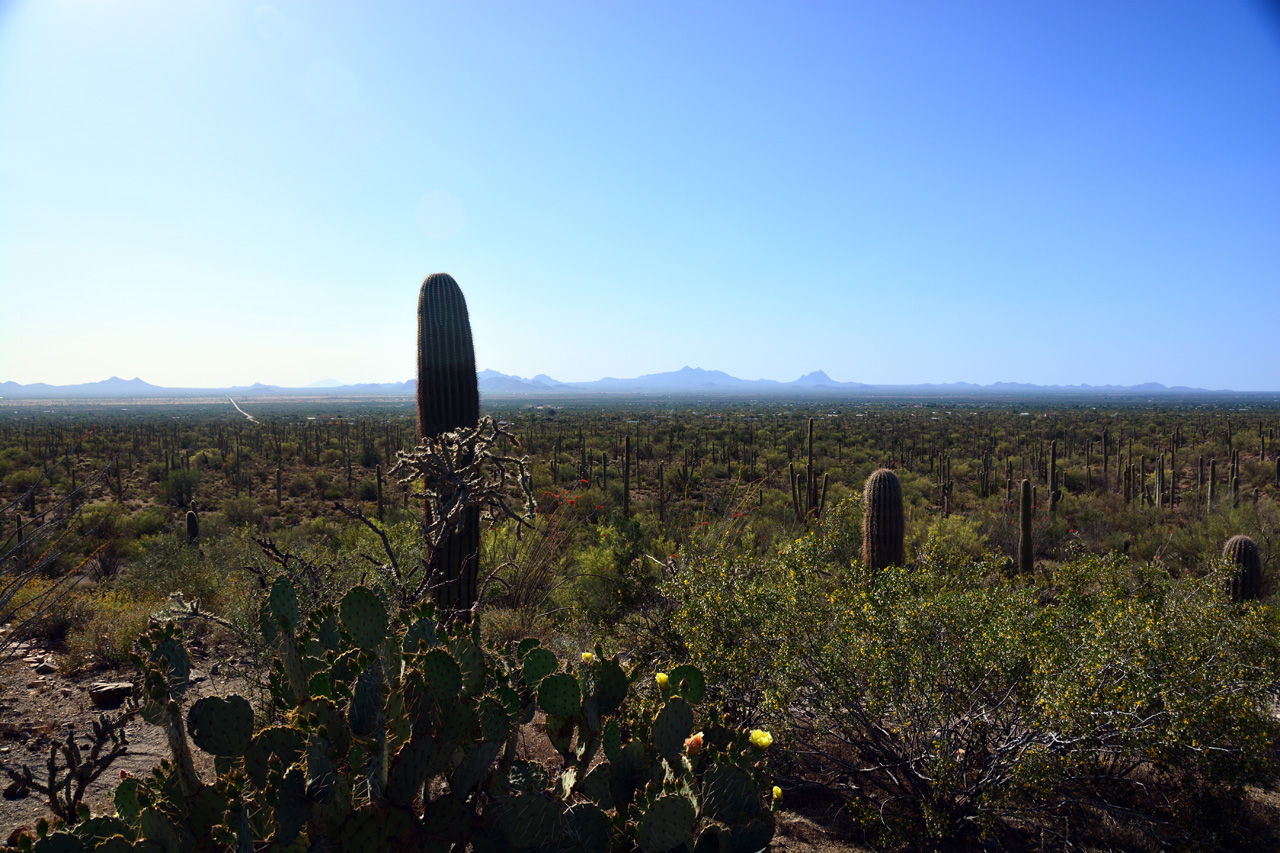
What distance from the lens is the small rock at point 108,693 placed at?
5.75m

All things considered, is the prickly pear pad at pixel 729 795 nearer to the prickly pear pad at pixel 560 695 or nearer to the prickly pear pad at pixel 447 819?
the prickly pear pad at pixel 560 695

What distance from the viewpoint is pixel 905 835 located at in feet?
12.5

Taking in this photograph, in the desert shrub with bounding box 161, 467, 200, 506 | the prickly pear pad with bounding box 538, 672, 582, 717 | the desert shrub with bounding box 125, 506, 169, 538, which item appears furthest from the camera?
the desert shrub with bounding box 161, 467, 200, 506

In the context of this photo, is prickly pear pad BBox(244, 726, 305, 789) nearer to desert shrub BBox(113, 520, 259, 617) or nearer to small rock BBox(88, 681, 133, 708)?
small rock BBox(88, 681, 133, 708)

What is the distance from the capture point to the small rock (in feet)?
18.9

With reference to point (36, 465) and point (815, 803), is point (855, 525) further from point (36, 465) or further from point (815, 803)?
point (36, 465)

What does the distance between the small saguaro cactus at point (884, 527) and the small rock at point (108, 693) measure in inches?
334

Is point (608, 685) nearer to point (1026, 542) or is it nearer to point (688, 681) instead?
point (688, 681)

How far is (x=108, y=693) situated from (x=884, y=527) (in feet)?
29.2

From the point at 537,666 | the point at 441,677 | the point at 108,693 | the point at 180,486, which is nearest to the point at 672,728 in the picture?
the point at 537,666

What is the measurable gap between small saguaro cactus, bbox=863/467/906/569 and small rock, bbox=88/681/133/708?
27.8ft

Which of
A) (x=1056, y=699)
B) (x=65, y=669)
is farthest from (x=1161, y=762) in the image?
Answer: (x=65, y=669)

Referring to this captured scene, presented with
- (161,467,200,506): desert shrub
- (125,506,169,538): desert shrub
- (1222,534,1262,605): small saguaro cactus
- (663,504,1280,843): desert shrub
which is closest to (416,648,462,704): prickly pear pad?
(663,504,1280,843): desert shrub

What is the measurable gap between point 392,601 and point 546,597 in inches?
160
